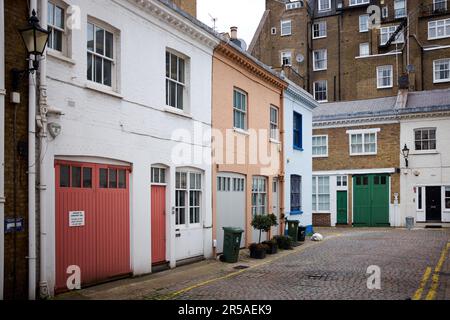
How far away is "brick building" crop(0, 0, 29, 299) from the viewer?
8336 millimetres

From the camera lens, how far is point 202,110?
1494 cm

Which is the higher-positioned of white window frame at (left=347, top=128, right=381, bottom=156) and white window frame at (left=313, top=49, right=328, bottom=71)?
white window frame at (left=313, top=49, right=328, bottom=71)

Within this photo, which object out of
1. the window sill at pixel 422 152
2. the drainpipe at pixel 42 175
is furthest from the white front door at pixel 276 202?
the window sill at pixel 422 152

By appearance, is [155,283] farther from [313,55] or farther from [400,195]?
[313,55]

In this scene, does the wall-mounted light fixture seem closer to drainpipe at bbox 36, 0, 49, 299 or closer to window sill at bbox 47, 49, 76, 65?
window sill at bbox 47, 49, 76, 65

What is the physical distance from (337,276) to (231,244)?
378 centimetres

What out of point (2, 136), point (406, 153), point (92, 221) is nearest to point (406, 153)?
point (406, 153)

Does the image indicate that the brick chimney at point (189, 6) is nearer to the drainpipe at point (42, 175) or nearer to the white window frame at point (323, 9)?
the drainpipe at point (42, 175)

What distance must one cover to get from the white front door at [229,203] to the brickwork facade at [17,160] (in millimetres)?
7908

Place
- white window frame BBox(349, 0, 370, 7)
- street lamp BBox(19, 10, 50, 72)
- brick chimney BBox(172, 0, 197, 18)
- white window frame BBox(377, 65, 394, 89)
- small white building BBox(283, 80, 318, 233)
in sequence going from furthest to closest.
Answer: white window frame BBox(349, 0, 370, 7) → white window frame BBox(377, 65, 394, 89) → small white building BBox(283, 80, 318, 233) → brick chimney BBox(172, 0, 197, 18) → street lamp BBox(19, 10, 50, 72)

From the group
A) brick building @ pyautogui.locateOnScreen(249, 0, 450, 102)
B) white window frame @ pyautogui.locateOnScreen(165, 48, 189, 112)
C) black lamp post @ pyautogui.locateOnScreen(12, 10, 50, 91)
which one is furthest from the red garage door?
brick building @ pyautogui.locateOnScreen(249, 0, 450, 102)

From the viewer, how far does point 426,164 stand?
2941 cm

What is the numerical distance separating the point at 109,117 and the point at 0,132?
2.97 metres

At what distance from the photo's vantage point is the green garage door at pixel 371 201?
100 feet
